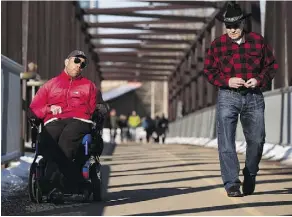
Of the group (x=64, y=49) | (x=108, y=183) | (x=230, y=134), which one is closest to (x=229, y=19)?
(x=230, y=134)

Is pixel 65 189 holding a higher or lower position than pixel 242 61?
lower

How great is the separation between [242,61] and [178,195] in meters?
1.20

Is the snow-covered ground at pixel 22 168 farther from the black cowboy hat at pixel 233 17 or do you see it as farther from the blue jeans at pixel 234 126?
the black cowboy hat at pixel 233 17

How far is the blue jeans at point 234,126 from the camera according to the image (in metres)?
6.14

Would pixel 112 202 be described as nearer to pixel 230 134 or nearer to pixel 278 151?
pixel 230 134

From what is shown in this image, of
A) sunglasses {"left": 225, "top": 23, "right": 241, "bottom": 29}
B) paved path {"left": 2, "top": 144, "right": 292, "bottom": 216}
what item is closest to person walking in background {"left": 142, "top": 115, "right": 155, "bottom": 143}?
paved path {"left": 2, "top": 144, "right": 292, "bottom": 216}

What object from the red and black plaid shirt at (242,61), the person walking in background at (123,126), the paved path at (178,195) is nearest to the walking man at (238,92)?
the red and black plaid shirt at (242,61)

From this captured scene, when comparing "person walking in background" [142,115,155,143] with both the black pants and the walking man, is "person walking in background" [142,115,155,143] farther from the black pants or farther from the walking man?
the black pants

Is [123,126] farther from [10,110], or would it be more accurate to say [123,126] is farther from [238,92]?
Result: [238,92]

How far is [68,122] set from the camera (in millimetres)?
6043

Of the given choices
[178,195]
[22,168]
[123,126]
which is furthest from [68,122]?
[123,126]

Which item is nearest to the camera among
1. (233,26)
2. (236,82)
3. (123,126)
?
(236,82)

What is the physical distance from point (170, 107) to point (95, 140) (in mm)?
51566

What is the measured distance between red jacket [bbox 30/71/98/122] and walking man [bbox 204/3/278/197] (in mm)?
966
